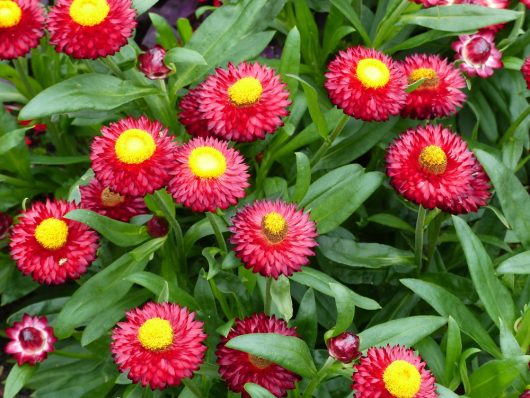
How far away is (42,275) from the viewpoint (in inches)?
71.9

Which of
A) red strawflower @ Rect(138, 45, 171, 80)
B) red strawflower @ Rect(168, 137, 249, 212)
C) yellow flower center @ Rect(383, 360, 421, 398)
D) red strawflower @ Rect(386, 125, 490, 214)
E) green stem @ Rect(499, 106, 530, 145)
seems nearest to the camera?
yellow flower center @ Rect(383, 360, 421, 398)

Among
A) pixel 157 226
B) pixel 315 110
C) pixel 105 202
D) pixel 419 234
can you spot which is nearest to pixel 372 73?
pixel 315 110

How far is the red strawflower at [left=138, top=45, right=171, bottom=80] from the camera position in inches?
79.3

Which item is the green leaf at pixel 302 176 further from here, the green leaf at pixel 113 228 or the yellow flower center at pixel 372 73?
the green leaf at pixel 113 228

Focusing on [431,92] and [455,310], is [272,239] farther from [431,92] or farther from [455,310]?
[431,92]

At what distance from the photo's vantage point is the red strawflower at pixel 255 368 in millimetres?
1716

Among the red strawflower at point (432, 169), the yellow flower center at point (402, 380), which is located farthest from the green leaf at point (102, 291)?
the yellow flower center at point (402, 380)

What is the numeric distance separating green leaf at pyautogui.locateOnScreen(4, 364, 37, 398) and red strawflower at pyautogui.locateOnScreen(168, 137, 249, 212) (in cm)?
71

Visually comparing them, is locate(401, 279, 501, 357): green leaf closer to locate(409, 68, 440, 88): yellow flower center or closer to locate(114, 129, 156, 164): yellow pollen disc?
locate(409, 68, 440, 88): yellow flower center

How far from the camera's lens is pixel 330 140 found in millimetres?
2113

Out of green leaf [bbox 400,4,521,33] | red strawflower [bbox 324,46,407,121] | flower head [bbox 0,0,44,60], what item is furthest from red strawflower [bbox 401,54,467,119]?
flower head [bbox 0,0,44,60]

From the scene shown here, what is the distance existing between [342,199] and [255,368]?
551mm

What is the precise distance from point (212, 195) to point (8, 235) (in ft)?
2.84

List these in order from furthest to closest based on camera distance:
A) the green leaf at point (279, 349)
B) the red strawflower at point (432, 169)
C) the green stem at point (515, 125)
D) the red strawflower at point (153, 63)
→ the green stem at point (515, 125), the red strawflower at point (153, 63), the red strawflower at point (432, 169), the green leaf at point (279, 349)
